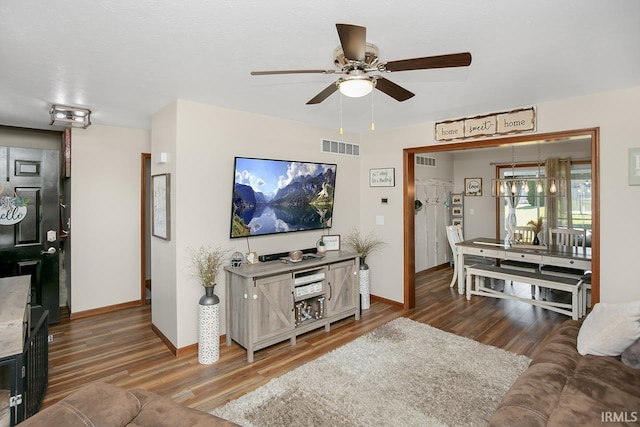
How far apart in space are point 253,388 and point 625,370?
2.51 meters

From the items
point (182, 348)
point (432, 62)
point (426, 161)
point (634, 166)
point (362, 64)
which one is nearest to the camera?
point (432, 62)

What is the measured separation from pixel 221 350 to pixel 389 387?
1.72 m

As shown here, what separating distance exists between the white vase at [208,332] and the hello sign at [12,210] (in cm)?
246

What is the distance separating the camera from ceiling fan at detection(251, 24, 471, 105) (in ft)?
4.93

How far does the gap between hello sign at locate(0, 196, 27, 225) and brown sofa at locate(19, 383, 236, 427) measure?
3.16 meters

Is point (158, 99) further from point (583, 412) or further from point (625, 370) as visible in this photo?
point (625, 370)

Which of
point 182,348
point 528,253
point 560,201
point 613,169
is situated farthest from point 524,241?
point 182,348

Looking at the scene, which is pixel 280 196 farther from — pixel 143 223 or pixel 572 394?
pixel 572 394

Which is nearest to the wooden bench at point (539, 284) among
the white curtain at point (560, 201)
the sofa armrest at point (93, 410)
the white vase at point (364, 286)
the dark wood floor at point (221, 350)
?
the dark wood floor at point (221, 350)

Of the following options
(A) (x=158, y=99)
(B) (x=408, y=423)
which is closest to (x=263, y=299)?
(B) (x=408, y=423)

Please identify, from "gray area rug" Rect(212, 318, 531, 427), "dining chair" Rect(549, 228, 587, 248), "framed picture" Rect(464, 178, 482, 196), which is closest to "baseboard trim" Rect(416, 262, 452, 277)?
"framed picture" Rect(464, 178, 482, 196)

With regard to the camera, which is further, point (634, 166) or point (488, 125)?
point (488, 125)

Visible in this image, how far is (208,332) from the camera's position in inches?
120

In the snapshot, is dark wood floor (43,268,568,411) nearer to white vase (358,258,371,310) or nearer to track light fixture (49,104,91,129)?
white vase (358,258,371,310)
